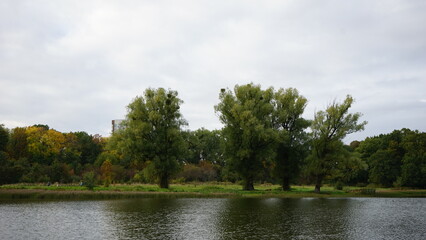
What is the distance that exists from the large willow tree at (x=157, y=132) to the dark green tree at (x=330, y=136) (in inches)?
950

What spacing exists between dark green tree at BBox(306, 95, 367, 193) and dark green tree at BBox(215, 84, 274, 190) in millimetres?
8137

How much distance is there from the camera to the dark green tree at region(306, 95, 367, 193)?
62.1 metres

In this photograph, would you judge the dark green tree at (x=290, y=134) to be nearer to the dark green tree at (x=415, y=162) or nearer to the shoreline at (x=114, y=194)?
the shoreline at (x=114, y=194)

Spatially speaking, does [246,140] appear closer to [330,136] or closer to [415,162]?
[330,136]

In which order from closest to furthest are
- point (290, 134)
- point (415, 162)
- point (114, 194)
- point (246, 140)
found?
point (114, 194)
point (246, 140)
point (290, 134)
point (415, 162)

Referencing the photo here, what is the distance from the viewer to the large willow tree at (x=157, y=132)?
6181 cm

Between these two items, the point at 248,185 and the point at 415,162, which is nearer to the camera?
the point at 248,185

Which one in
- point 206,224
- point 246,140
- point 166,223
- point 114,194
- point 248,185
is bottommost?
point 206,224

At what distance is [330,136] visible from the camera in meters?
63.5

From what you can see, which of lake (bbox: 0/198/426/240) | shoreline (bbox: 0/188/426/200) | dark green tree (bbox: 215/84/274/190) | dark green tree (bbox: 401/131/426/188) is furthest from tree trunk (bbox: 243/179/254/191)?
dark green tree (bbox: 401/131/426/188)

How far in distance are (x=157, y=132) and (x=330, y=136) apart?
3154 cm

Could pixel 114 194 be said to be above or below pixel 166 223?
above

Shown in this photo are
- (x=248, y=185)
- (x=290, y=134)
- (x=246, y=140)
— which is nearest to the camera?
(x=246, y=140)

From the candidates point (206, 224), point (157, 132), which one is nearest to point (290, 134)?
point (157, 132)
